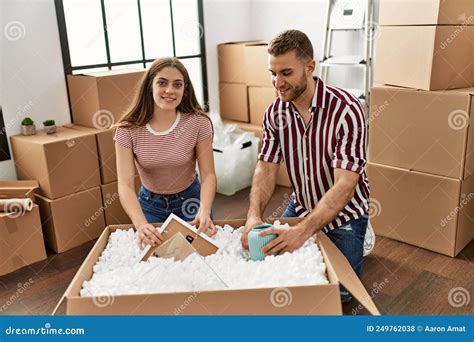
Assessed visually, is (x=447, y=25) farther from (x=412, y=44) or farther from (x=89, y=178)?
(x=89, y=178)

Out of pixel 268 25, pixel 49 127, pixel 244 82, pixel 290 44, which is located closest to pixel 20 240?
pixel 49 127

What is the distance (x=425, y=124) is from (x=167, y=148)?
4.90ft

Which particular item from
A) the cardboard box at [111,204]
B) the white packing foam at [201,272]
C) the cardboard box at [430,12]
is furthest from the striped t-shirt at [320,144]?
the cardboard box at [111,204]

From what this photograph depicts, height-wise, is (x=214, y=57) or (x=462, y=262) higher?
(x=214, y=57)

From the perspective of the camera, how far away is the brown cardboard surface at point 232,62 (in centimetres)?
397

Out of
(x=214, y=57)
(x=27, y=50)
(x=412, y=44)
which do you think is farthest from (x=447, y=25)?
(x=27, y=50)

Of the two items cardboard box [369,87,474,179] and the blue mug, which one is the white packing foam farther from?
cardboard box [369,87,474,179]

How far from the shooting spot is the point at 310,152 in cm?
166

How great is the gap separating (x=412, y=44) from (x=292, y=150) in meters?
1.23

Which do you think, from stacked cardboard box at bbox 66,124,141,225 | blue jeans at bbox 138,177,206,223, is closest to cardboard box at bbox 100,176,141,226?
stacked cardboard box at bbox 66,124,141,225

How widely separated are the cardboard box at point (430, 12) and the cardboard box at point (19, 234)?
2.30 metres

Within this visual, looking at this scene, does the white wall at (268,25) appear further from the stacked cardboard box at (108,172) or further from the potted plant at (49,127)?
the potted plant at (49,127)

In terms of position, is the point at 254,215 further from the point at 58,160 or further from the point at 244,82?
the point at 244,82

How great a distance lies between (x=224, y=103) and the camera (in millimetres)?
4230
